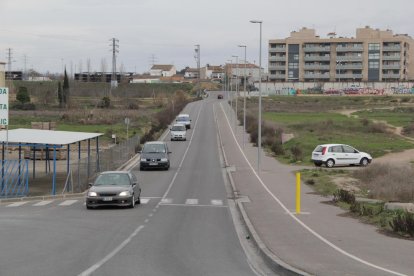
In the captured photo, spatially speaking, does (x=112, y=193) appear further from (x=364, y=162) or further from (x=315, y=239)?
(x=364, y=162)

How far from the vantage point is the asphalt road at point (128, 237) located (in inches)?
490

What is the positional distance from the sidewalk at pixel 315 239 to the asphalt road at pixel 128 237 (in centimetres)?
80

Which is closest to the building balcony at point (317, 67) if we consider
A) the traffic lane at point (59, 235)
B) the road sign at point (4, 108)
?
the road sign at point (4, 108)

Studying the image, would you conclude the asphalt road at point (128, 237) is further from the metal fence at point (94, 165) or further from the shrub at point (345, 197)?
the shrub at point (345, 197)

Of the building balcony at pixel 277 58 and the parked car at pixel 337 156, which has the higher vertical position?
the building balcony at pixel 277 58

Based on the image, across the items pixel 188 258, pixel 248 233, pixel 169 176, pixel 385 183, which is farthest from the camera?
pixel 169 176

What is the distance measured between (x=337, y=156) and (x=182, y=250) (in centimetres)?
3319

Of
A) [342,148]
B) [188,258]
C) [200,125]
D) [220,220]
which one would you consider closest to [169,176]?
[342,148]

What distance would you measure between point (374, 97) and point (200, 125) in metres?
70.2

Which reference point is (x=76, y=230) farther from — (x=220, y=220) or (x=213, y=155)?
(x=213, y=155)

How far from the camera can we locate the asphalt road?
12438mm

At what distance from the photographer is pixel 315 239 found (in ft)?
51.5

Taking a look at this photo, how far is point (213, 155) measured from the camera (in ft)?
197

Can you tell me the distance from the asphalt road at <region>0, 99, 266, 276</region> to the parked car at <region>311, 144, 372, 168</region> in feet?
47.6
